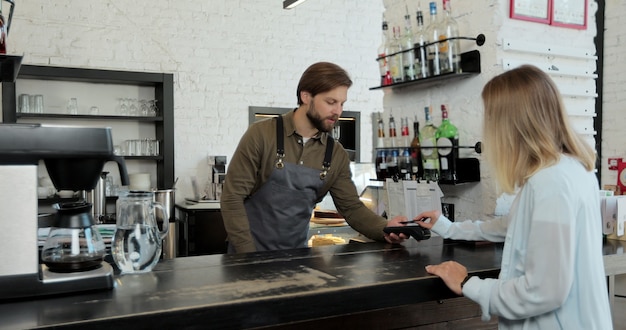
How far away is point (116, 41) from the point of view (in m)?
5.57

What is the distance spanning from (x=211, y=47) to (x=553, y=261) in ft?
17.1

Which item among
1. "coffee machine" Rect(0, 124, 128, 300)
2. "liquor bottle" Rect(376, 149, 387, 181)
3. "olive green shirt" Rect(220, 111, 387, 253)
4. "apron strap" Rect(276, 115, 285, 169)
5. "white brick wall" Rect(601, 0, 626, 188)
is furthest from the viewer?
"white brick wall" Rect(601, 0, 626, 188)

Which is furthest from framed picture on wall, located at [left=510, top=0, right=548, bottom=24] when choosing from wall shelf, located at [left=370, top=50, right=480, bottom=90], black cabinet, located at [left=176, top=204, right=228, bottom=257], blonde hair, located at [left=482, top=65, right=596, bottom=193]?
black cabinet, located at [left=176, top=204, right=228, bottom=257]

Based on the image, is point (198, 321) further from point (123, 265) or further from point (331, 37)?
point (331, 37)

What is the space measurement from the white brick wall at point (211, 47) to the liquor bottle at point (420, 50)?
363 cm

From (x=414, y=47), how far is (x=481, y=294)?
158cm

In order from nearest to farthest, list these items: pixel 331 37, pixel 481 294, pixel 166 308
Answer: pixel 166 308 → pixel 481 294 → pixel 331 37

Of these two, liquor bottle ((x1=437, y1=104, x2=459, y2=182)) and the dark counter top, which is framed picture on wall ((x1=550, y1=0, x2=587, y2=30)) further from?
the dark counter top

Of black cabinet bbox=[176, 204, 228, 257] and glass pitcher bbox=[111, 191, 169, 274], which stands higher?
glass pitcher bbox=[111, 191, 169, 274]

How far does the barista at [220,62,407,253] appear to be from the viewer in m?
2.45

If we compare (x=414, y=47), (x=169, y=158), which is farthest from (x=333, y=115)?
(x=169, y=158)

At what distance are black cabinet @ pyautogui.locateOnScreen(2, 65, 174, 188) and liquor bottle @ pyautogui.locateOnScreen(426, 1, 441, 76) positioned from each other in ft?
11.8

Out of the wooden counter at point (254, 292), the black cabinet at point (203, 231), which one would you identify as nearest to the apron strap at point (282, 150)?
the wooden counter at point (254, 292)

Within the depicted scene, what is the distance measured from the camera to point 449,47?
257 cm
